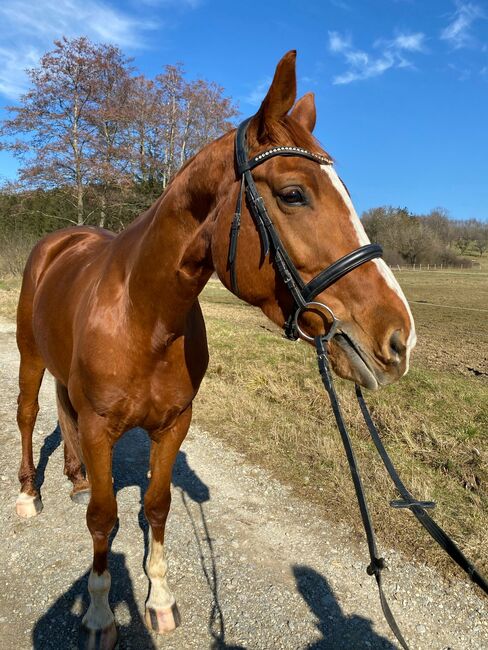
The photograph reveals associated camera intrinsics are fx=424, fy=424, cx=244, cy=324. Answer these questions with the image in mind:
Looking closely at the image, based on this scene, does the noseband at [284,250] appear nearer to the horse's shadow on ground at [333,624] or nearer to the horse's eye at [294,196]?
the horse's eye at [294,196]

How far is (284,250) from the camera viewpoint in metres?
1.66

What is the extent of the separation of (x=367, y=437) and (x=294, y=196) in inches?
141

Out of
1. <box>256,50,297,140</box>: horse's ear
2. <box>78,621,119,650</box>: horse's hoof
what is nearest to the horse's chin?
<box>256,50,297,140</box>: horse's ear

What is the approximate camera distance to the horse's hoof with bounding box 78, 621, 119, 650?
2.33 meters

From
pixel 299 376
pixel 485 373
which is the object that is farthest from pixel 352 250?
pixel 485 373

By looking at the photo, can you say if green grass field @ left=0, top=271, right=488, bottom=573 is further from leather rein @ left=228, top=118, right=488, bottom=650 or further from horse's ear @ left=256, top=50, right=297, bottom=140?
horse's ear @ left=256, top=50, right=297, bottom=140

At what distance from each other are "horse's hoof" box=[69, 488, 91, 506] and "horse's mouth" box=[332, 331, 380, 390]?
305 centimetres

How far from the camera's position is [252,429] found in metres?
4.96

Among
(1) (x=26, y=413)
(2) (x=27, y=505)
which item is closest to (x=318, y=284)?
(2) (x=27, y=505)

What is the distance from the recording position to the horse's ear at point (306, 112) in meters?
2.07

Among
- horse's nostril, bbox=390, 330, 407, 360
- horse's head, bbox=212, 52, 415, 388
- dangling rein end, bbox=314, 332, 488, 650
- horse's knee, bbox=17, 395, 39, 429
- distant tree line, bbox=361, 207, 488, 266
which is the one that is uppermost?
distant tree line, bbox=361, 207, 488, 266

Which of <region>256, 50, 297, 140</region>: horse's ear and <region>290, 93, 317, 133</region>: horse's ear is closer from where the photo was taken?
<region>256, 50, 297, 140</region>: horse's ear

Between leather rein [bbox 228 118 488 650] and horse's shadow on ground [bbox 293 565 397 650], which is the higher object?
leather rein [bbox 228 118 488 650]

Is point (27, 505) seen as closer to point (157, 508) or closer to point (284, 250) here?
point (157, 508)
